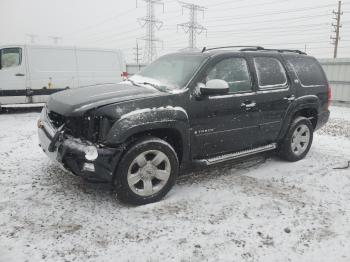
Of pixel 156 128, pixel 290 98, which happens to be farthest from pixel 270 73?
pixel 156 128

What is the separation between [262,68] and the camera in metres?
5.00

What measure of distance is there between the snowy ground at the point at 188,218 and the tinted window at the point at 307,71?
153 cm

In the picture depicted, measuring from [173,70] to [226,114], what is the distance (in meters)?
0.98

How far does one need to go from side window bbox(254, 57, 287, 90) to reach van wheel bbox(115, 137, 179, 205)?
1.93m

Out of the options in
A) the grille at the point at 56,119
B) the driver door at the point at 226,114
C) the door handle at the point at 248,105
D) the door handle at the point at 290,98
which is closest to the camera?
the grille at the point at 56,119

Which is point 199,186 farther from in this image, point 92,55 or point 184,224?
point 92,55

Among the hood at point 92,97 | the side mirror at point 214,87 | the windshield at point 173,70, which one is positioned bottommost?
the hood at point 92,97

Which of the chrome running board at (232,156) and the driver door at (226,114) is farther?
the chrome running board at (232,156)

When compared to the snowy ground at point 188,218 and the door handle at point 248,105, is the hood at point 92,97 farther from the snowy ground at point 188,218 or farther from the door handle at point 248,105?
the door handle at point 248,105

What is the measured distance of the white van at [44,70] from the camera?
10094 millimetres

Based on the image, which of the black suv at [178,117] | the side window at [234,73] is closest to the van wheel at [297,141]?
the black suv at [178,117]

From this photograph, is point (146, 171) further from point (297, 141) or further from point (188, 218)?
point (297, 141)

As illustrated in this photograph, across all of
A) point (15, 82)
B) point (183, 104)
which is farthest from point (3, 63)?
point (183, 104)

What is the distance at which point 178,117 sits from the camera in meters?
3.98
